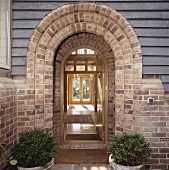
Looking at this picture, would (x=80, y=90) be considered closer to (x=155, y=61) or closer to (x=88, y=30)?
(x=88, y=30)

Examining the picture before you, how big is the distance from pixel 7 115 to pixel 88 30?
1806 mm

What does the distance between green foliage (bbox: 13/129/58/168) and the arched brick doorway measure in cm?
42

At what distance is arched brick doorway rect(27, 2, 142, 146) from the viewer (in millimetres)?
2748

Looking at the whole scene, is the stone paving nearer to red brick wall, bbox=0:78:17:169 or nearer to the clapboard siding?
red brick wall, bbox=0:78:17:169

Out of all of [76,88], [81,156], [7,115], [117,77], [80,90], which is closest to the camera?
[7,115]

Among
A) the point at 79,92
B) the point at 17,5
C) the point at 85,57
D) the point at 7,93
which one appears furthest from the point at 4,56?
the point at 79,92

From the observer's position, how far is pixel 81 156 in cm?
338

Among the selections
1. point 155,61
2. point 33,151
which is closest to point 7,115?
point 33,151

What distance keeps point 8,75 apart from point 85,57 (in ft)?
11.1

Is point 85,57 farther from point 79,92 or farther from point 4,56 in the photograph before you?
point 79,92

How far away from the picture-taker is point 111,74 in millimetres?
3955

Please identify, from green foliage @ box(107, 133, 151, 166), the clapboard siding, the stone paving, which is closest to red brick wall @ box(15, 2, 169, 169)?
the clapboard siding

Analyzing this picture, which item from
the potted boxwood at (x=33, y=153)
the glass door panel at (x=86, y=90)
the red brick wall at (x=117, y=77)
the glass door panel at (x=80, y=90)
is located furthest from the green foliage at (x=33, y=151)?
the glass door panel at (x=86, y=90)

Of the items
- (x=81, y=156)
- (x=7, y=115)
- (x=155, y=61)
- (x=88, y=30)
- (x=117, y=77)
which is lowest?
(x=81, y=156)
